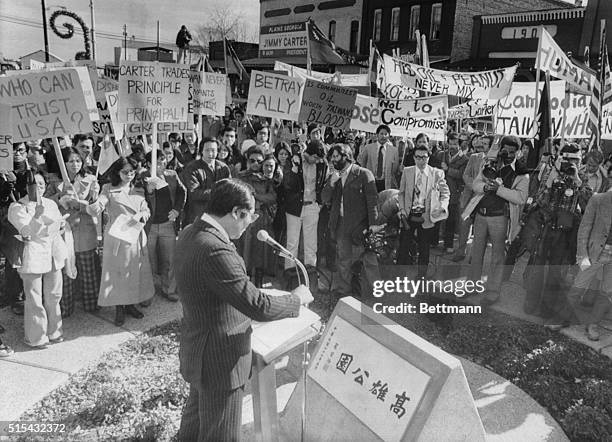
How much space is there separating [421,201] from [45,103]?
420 cm

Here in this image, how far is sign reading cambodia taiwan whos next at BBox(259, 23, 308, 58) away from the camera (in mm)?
35656

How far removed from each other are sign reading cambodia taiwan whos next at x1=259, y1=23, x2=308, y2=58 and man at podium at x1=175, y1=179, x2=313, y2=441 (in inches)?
1346

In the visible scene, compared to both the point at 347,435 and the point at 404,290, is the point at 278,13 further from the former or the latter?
the point at 347,435

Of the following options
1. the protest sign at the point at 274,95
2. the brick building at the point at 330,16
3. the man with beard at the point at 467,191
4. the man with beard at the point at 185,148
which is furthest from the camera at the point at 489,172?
the brick building at the point at 330,16

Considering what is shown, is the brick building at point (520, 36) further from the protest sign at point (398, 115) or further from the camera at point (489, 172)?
the camera at point (489, 172)

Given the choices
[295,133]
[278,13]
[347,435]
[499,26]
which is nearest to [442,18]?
[499,26]

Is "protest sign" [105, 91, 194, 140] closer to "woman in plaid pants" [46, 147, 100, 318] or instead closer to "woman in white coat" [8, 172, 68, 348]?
"woman in plaid pants" [46, 147, 100, 318]

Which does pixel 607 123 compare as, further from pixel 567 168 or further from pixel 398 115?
pixel 398 115

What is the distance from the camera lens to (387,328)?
3027 mm

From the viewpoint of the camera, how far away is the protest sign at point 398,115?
7.93 m

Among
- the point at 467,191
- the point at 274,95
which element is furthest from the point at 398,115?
the point at 274,95

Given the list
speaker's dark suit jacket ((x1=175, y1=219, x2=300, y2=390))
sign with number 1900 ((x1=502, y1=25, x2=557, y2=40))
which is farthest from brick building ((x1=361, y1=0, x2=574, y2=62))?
speaker's dark suit jacket ((x1=175, y1=219, x2=300, y2=390))

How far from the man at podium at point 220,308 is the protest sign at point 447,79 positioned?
689 cm

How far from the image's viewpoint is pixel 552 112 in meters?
7.30
